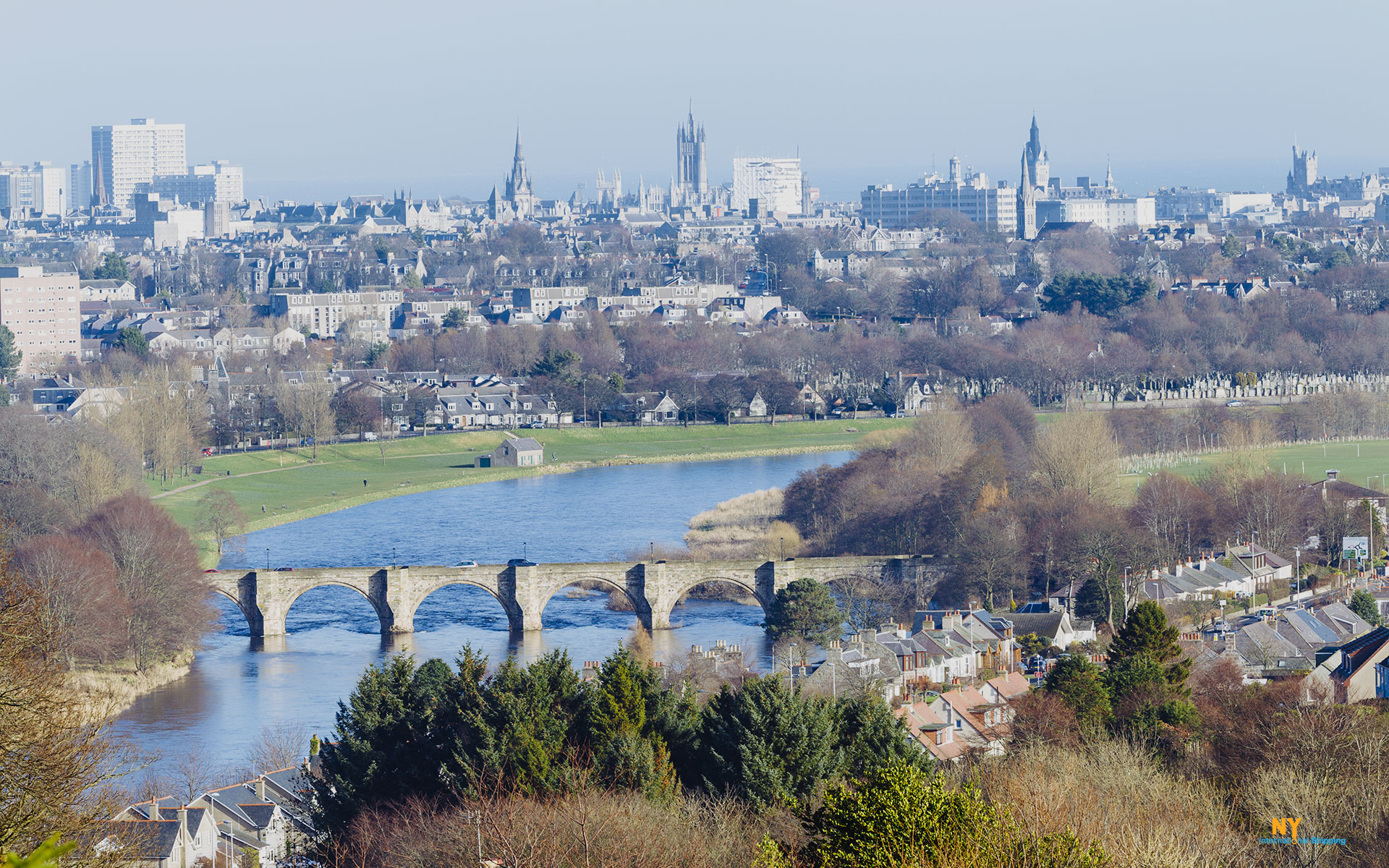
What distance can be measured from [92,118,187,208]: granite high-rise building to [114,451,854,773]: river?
132 meters

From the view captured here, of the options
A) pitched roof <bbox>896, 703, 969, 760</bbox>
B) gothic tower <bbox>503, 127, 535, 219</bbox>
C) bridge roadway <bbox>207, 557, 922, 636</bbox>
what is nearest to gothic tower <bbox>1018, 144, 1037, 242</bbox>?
gothic tower <bbox>503, 127, 535, 219</bbox>

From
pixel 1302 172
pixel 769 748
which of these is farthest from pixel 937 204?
pixel 769 748

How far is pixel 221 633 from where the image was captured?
2578 centimetres

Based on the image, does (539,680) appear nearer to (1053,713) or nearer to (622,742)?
(622,742)

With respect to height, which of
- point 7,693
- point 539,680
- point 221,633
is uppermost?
point 7,693

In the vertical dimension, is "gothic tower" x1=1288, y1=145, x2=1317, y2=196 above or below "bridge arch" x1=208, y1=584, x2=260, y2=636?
above

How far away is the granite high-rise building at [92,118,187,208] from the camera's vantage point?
165 meters

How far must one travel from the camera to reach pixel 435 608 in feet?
89.4

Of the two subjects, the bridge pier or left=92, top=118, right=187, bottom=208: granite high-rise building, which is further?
left=92, top=118, right=187, bottom=208: granite high-rise building

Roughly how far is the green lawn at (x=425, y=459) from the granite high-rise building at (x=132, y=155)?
124 meters

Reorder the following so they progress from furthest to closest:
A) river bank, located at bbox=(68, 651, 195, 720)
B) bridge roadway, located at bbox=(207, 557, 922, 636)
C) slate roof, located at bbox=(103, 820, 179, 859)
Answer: bridge roadway, located at bbox=(207, 557, 922, 636) → river bank, located at bbox=(68, 651, 195, 720) → slate roof, located at bbox=(103, 820, 179, 859)

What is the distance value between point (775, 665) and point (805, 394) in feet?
96.8

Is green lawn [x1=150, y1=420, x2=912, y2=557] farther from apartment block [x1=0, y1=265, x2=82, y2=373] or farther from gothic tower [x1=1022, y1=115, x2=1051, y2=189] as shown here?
gothic tower [x1=1022, y1=115, x2=1051, y2=189]

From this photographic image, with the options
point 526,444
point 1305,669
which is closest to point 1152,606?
point 1305,669
